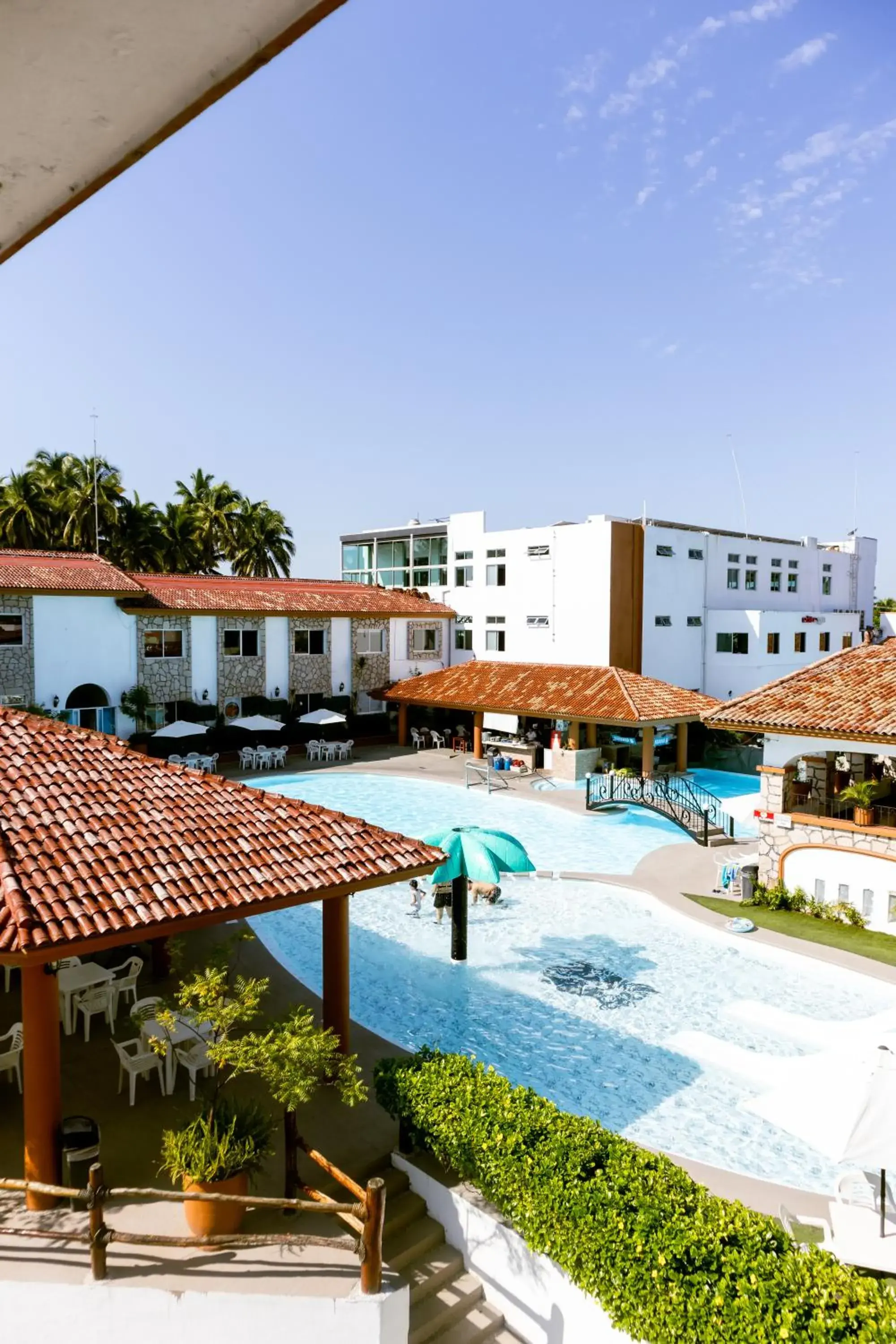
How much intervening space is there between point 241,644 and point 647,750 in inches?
759

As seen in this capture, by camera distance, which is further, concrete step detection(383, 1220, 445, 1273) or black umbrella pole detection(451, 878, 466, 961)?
black umbrella pole detection(451, 878, 466, 961)

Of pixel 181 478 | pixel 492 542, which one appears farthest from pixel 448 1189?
pixel 181 478

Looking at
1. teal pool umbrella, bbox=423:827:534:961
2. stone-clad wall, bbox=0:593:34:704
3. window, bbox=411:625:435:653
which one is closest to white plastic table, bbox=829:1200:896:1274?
teal pool umbrella, bbox=423:827:534:961

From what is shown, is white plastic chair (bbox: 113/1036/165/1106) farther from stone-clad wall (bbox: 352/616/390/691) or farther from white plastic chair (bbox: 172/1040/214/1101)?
stone-clad wall (bbox: 352/616/390/691)

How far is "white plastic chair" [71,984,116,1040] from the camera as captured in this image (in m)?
12.3

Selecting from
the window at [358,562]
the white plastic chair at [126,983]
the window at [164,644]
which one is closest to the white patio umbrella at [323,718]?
the window at [164,644]

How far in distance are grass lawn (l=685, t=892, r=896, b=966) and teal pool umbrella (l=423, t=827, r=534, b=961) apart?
5619 mm

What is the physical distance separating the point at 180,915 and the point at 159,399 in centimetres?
1592

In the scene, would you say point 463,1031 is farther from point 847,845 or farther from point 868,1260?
point 847,845

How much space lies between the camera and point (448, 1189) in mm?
8805

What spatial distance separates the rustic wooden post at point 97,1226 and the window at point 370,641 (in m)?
36.7

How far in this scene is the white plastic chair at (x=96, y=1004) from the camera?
1232 centimetres

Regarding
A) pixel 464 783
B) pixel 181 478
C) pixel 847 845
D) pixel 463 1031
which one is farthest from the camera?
pixel 181 478

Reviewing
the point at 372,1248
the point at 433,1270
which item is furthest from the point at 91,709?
the point at 372,1248
